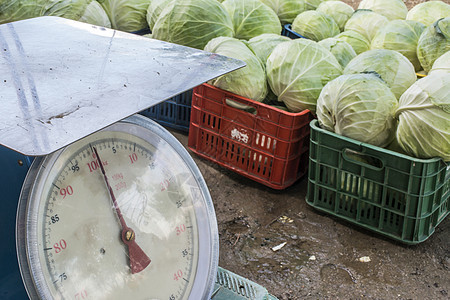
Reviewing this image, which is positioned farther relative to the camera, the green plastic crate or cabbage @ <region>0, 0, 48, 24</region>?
cabbage @ <region>0, 0, 48, 24</region>

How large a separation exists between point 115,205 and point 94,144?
0.16 meters

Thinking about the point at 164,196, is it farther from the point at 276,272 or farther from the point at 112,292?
the point at 276,272

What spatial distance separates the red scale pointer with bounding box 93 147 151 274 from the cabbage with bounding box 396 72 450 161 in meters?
1.61

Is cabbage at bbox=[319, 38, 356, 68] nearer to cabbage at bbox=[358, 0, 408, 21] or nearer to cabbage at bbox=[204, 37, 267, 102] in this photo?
cabbage at bbox=[204, 37, 267, 102]

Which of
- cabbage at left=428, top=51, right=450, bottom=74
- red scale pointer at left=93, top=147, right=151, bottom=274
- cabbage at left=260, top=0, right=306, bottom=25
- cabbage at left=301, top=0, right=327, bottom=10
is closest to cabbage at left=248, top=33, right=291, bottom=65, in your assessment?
cabbage at left=260, top=0, right=306, bottom=25

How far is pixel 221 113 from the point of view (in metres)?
2.90

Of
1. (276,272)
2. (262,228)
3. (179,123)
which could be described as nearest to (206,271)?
(276,272)

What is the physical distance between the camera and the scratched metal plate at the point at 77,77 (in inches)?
32.8

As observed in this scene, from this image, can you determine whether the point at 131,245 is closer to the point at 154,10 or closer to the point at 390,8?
the point at 154,10

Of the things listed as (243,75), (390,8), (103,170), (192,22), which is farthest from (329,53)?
(103,170)

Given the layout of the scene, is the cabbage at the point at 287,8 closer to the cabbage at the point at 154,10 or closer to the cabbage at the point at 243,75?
the cabbage at the point at 154,10

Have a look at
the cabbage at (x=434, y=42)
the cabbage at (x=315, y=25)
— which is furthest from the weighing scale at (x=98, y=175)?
the cabbage at (x=315, y=25)

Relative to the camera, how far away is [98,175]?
1.10 m

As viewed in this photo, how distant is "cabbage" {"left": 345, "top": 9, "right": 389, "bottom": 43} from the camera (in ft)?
12.0
